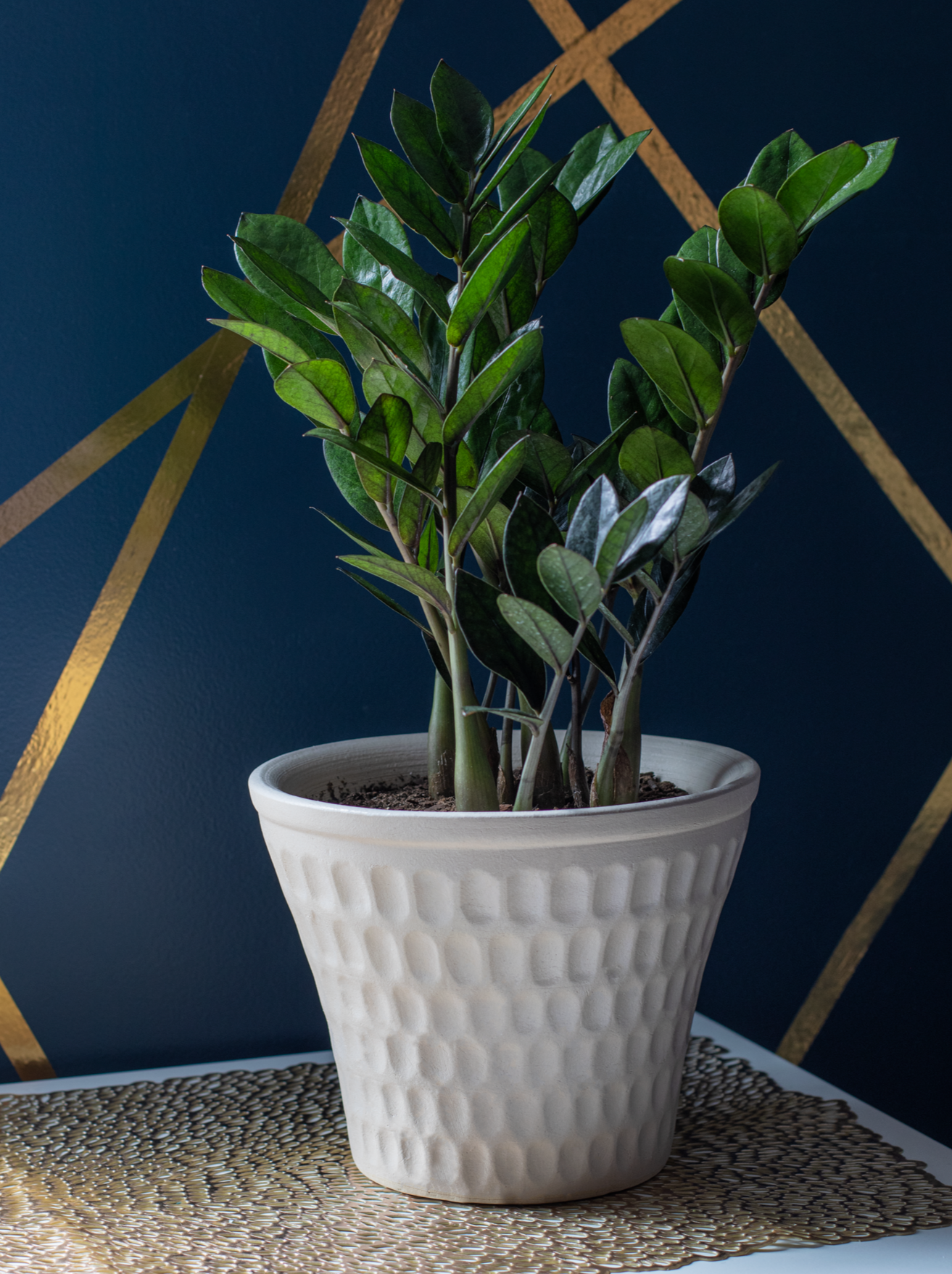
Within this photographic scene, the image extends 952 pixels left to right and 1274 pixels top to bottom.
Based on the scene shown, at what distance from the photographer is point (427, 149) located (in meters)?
0.51

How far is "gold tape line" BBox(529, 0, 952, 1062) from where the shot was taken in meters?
0.80

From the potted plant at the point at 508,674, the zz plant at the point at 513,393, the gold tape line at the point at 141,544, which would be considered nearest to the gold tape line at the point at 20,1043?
the gold tape line at the point at 141,544

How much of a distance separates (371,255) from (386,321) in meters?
0.09

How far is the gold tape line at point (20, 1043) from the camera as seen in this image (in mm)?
744

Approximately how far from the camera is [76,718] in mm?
740

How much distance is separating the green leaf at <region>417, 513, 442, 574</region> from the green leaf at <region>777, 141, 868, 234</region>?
239 millimetres

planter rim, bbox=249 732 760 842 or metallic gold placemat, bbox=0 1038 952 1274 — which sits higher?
planter rim, bbox=249 732 760 842

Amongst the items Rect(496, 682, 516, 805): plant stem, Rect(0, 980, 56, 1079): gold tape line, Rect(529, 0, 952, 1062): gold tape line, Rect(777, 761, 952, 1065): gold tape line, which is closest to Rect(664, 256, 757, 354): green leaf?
Rect(496, 682, 516, 805): plant stem

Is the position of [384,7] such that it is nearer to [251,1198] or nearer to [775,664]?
[775,664]

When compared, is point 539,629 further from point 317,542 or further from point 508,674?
Answer: point 317,542

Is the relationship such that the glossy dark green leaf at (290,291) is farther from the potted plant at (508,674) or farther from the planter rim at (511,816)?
the planter rim at (511,816)

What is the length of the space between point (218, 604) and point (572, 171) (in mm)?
375

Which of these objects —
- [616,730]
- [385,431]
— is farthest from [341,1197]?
[385,431]

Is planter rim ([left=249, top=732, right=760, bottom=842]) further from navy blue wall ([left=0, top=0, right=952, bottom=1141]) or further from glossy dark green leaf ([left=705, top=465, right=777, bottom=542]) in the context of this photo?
navy blue wall ([left=0, top=0, right=952, bottom=1141])
